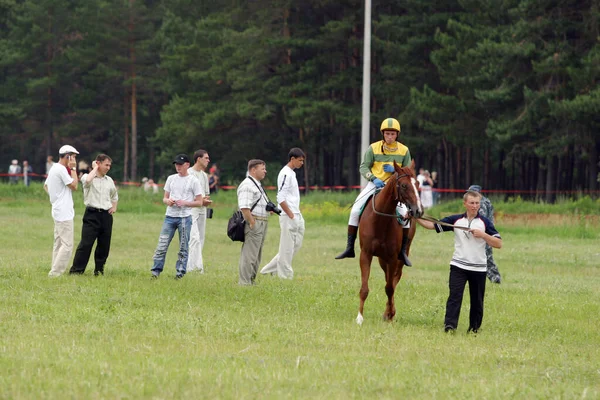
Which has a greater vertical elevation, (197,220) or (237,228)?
(237,228)

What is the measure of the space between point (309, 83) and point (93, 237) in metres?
43.2

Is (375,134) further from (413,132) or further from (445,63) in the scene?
(445,63)

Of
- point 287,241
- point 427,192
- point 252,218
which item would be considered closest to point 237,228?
point 252,218

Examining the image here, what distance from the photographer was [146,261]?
2234cm

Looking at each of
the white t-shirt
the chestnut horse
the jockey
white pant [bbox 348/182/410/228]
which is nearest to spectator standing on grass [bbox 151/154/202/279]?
the white t-shirt

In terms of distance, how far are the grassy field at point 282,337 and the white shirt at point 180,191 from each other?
1110 millimetres

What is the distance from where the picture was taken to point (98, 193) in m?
16.9

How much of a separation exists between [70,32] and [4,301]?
72.7 metres

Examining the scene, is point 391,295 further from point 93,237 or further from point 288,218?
point 93,237

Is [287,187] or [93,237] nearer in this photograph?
[93,237]

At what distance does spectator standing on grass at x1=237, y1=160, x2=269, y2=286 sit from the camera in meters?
16.6

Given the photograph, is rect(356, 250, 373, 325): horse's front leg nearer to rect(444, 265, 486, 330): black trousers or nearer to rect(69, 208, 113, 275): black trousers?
rect(444, 265, 486, 330): black trousers

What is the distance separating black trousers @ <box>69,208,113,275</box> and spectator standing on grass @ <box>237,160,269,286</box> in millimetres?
2235

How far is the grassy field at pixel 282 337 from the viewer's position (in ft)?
28.5
